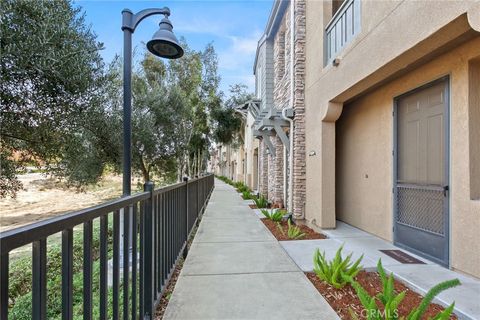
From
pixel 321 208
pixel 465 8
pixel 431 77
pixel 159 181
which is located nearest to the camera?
pixel 465 8

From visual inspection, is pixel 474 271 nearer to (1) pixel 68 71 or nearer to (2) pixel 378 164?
(2) pixel 378 164

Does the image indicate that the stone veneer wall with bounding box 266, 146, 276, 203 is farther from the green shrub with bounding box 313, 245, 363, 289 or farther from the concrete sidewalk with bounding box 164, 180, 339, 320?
the green shrub with bounding box 313, 245, 363, 289

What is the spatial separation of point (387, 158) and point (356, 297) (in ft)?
9.60

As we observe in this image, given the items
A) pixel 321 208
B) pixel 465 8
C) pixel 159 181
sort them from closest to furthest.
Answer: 1. pixel 465 8
2. pixel 321 208
3. pixel 159 181

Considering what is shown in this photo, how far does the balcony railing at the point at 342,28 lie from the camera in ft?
16.4

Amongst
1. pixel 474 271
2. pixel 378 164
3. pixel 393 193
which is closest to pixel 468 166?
pixel 474 271

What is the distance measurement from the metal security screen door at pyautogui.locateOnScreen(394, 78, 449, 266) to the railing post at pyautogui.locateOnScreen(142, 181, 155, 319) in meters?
3.78

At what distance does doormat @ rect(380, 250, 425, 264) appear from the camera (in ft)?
13.5

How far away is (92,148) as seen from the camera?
724cm

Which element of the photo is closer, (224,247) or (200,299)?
(200,299)

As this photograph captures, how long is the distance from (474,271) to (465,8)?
2887mm

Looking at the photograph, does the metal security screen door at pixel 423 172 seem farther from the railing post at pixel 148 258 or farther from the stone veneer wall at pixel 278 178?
the stone veneer wall at pixel 278 178

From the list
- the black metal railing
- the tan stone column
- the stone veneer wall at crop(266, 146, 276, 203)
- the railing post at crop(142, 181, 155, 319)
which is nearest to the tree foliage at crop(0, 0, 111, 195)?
the black metal railing

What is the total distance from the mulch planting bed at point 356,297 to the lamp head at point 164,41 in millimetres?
3529
